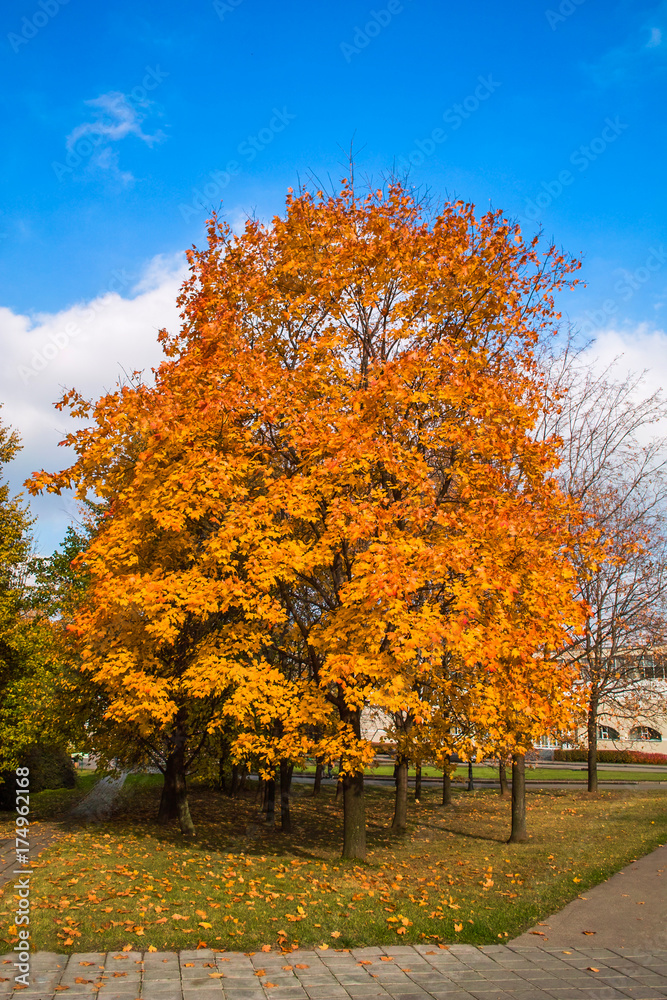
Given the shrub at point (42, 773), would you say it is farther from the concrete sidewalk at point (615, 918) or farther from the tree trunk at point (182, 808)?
the concrete sidewalk at point (615, 918)

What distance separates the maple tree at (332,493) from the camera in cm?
988

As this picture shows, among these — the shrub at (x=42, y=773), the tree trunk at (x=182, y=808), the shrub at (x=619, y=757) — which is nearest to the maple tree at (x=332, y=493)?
the tree trunk at (x=182, y=808)

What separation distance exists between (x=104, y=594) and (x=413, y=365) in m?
6.04

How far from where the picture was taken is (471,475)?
11516mm

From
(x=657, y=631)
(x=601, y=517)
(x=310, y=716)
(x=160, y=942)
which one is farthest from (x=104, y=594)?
(x=657, y=631)

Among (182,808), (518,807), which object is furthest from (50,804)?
(518,807)

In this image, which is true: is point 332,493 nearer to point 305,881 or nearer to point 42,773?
point 305,881

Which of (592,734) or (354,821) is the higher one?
(592,734)

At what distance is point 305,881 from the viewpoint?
31.8 ft

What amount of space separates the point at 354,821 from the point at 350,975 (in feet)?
20.8

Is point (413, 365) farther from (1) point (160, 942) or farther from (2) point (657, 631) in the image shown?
(2) point (657, 631)

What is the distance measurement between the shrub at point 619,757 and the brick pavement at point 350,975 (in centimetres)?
4410

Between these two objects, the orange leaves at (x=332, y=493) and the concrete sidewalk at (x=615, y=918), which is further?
the orange leaves at (x=332, y=493)

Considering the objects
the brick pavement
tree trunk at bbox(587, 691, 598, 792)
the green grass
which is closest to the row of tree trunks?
the green grass
